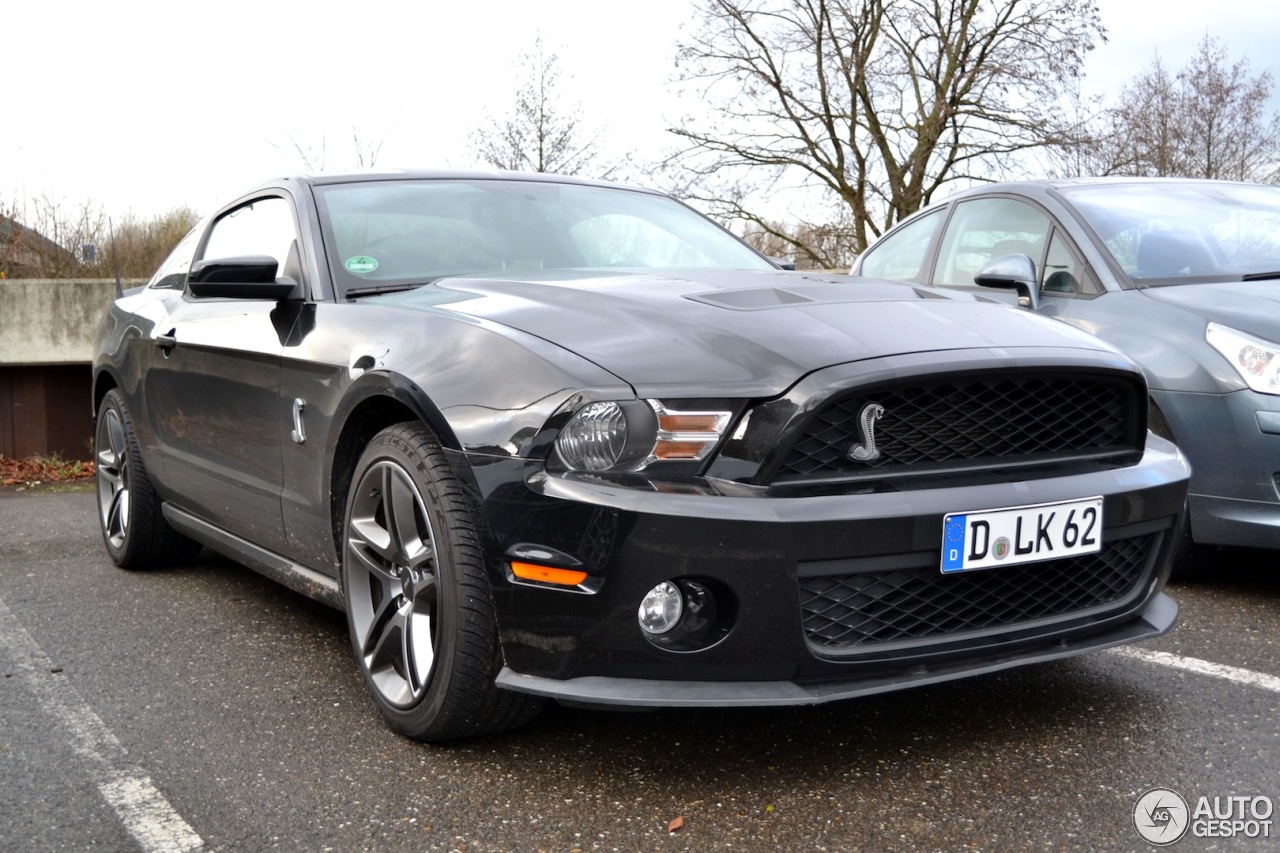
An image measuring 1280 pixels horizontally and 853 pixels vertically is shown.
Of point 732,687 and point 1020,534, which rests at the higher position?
point 1020,534

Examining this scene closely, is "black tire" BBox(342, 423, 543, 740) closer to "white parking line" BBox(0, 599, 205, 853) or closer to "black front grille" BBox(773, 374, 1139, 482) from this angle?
"white parking line" BBox(0, 599, 205, 853)

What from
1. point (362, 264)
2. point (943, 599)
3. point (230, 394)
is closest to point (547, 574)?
point (943, 599)

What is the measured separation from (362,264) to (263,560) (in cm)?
93

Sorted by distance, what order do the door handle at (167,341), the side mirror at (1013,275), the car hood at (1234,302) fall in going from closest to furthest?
the car hood at (1234,302) < the door handle at (167,341) < the side mirror at (1013,275)

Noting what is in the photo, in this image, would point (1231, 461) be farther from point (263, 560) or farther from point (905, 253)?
point (263, 560)

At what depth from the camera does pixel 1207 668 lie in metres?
3.38

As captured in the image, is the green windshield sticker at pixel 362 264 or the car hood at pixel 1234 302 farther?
the car hood at pixel 1234 302

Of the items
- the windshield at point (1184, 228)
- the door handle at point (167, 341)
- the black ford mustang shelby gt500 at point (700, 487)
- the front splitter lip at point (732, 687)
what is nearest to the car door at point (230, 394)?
the door handle at point (167, 341)

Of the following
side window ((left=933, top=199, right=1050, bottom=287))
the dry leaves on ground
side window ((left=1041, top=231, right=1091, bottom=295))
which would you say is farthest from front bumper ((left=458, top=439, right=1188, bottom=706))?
the dry leaves on ground

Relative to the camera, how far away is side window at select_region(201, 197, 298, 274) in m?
3.90

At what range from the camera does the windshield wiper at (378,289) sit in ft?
11.4

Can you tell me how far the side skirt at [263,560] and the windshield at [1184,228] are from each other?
3058 millimetres

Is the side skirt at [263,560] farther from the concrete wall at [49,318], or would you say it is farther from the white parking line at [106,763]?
the concrete wall at [49,318]

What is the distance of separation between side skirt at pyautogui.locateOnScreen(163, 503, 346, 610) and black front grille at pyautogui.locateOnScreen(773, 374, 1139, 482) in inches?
55.8
